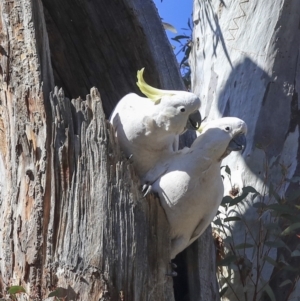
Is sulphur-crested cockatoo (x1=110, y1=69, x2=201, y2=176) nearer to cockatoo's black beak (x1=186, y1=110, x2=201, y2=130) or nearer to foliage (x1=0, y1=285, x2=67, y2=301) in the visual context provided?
cockatoo's black beak (x1=186, y1=110, x2=201, y2=130)

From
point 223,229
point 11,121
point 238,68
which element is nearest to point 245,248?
point 223,229

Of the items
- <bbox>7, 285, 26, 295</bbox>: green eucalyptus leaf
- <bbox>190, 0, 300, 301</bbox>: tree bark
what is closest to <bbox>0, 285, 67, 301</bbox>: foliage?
<bbox>7, 285, 26, 295</bbox>: green eucalyptus leaf

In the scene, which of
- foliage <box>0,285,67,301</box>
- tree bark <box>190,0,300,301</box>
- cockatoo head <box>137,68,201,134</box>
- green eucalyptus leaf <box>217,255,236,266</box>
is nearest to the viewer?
foliage <box>0,285,67,301</box>

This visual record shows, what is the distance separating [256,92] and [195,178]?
30.1 inches

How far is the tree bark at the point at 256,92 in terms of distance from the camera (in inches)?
89.6

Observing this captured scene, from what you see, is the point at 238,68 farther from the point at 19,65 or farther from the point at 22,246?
the point at 22,246

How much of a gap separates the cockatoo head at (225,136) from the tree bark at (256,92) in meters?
0.43

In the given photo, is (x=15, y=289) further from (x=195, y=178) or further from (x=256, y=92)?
(x=256, y=92)

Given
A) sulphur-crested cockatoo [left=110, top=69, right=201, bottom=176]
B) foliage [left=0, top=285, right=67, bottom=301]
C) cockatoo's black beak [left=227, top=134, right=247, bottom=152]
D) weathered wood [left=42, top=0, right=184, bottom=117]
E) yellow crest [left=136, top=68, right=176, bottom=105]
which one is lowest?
foliage [left=0, top=285, right=67, bottom=301]

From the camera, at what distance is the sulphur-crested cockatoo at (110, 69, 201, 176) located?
1.73 meters

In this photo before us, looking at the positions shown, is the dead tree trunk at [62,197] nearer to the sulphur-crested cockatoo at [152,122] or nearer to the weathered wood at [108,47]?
the sulphur-crested cockatoo at [152,122]

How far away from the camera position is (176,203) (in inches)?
69.1

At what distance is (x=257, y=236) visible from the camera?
221 cm

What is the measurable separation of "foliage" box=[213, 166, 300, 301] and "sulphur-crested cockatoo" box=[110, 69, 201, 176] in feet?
1.56
